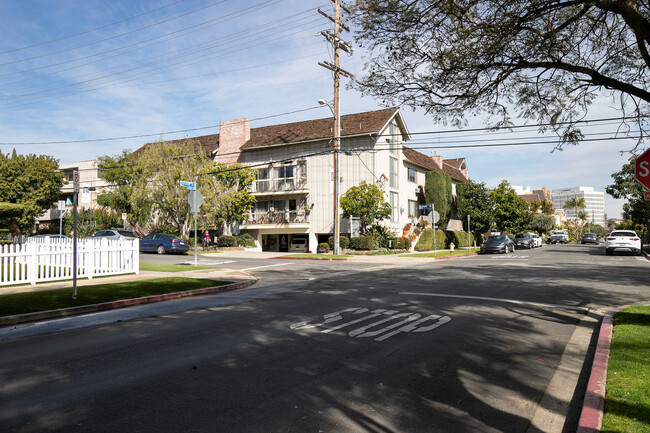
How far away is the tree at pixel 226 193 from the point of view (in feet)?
119

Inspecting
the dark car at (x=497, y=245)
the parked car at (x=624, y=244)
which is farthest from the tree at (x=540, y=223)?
the parked car at (x=624, y=244)

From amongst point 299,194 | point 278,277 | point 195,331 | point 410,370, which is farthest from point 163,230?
point 410,370

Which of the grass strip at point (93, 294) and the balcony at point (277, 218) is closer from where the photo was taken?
the grass strip at point (93, 294)

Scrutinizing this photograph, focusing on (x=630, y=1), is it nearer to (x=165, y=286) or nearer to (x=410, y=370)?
(x=410, y=370)

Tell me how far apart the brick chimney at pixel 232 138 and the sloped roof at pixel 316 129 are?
79 cm

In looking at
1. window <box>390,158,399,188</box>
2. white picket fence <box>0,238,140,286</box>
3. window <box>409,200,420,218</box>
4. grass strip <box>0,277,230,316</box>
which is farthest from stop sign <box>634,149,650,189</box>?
window <box>409,200,420,218</box>

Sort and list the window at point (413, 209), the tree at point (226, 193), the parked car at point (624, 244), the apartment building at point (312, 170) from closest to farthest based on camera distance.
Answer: the parked car at point (624, 244)
the tree at point (226, 193)
the apartment building at point (312, 170)
the window at point (413, 209)

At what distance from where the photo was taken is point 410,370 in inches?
218

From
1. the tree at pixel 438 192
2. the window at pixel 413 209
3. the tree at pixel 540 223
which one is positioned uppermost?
the tree at pixel 438 192

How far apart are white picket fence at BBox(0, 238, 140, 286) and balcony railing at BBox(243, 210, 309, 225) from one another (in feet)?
73.2

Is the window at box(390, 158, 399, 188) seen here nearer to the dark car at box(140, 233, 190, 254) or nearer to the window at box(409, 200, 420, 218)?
the window at box(409, 200, 420, 218)

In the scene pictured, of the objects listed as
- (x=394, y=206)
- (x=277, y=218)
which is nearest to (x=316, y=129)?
(x=277, y=218)

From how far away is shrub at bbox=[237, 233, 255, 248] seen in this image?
37.6 metres

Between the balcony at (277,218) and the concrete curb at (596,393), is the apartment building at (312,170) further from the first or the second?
the concrete curb at (596,393)
